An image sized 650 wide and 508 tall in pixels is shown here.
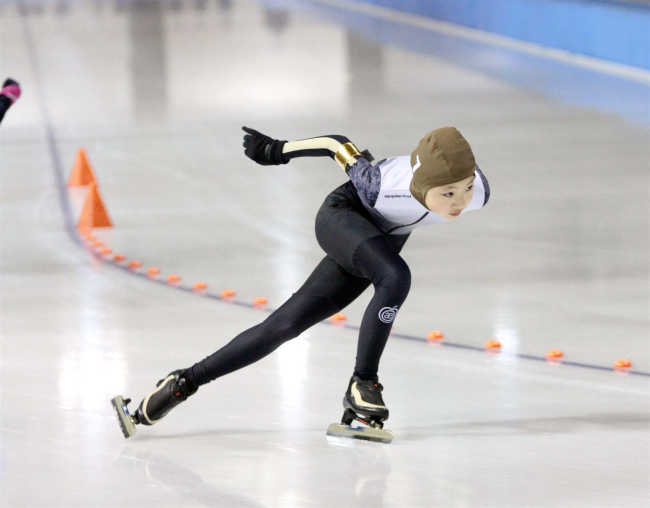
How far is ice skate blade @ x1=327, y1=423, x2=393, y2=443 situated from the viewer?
134 inches

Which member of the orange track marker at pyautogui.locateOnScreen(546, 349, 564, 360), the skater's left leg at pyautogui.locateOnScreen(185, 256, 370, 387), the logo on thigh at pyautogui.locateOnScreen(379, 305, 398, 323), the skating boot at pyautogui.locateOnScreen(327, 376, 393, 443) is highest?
the logo on thigh at pyautogui.locateOnScreen(379, 305, 398, 323)

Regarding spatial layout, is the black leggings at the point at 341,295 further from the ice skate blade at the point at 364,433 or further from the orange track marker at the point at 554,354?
the orange track marker at the point at 554,354

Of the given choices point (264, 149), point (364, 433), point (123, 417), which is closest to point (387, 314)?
point (364, 433)

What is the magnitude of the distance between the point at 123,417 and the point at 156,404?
13 cm

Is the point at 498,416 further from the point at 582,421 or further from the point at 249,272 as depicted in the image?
the point at 249,272

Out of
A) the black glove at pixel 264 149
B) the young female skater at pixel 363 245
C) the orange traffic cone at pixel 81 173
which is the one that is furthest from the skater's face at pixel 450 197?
the orange traffic cone at pixel 81 173

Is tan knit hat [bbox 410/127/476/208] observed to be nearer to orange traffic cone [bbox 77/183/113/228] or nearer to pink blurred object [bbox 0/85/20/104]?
pink blurred object [bbox 0/85/20/104]

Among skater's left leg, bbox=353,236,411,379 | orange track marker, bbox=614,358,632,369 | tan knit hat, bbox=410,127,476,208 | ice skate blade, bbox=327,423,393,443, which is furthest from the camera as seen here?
orange track marker, bbox=614,358,632,369

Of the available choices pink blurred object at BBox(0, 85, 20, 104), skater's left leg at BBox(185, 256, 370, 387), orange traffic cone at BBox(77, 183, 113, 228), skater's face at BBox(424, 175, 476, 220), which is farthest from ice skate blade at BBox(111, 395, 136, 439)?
orange traffic cone at BBox(77, 183, 113, 228)

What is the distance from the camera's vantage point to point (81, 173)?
7.55 metres

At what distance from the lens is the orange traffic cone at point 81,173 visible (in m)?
7.48

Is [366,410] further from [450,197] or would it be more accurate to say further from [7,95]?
[7,95]

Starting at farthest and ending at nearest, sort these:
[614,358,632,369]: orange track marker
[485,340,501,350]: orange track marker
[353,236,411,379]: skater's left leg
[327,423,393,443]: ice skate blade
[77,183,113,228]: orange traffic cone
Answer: [77,183,113,228]: orange traffic cone → [485,340,501,350]: orange track marker → [614,358,632,369]: orange track marker → [327,423,393,443]: ice skate blade → [353,236,411,379]: skater's left leg

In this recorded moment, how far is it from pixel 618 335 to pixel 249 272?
196cm
